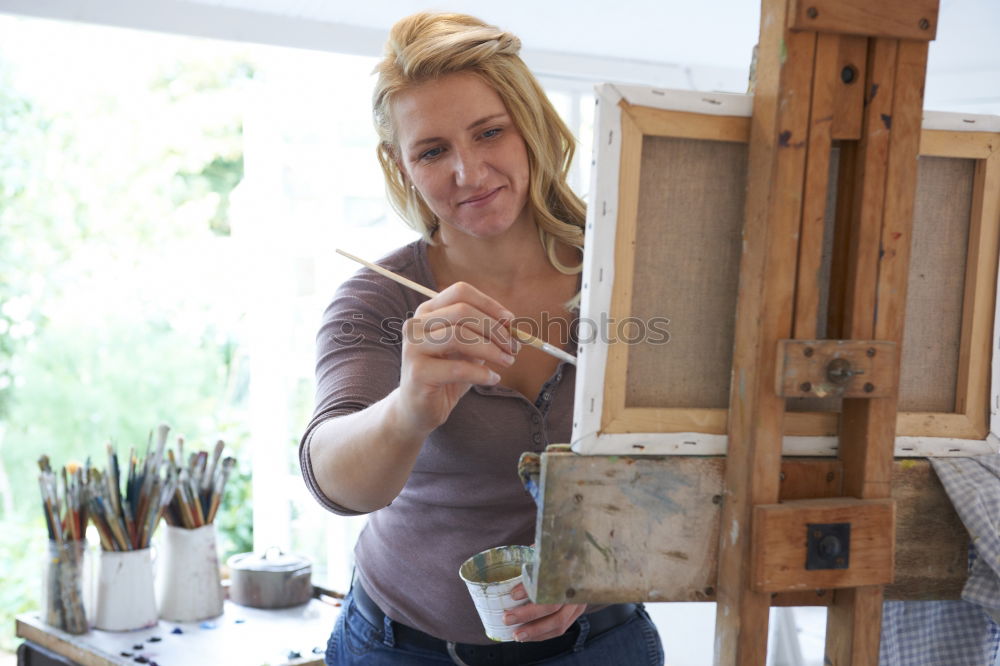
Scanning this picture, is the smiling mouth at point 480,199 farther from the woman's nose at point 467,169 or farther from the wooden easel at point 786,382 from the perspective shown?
the wooden easel at point 786,382

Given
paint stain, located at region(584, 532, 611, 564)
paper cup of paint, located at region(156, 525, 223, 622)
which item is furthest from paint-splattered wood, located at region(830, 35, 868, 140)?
paper cup of paint, located at region(156, 525, 223, 622)

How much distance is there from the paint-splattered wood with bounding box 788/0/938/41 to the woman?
456mm

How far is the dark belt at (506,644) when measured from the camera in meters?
1.21

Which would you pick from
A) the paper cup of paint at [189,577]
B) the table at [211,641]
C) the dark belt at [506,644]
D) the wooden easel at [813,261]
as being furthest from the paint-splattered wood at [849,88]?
the paper cup of paint at [189,577]

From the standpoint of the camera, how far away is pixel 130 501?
1.91m

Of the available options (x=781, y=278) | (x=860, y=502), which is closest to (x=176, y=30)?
(x=781, y=278)

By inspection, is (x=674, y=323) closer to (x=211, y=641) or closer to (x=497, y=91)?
(x=497, y=91)

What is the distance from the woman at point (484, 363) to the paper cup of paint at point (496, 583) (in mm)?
99

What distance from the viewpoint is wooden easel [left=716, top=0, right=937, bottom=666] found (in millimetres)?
847

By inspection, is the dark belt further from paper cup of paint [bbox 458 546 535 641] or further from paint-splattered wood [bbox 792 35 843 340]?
paint-splattered wood [bbox 792 35 843 340]

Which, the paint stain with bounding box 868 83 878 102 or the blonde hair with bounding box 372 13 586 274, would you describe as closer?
the paint stain with bounding box 868 83 878 102

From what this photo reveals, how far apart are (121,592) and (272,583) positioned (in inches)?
12.3

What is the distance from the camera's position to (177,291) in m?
4.98

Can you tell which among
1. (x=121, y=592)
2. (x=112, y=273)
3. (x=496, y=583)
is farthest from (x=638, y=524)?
(x=112, y=273)
